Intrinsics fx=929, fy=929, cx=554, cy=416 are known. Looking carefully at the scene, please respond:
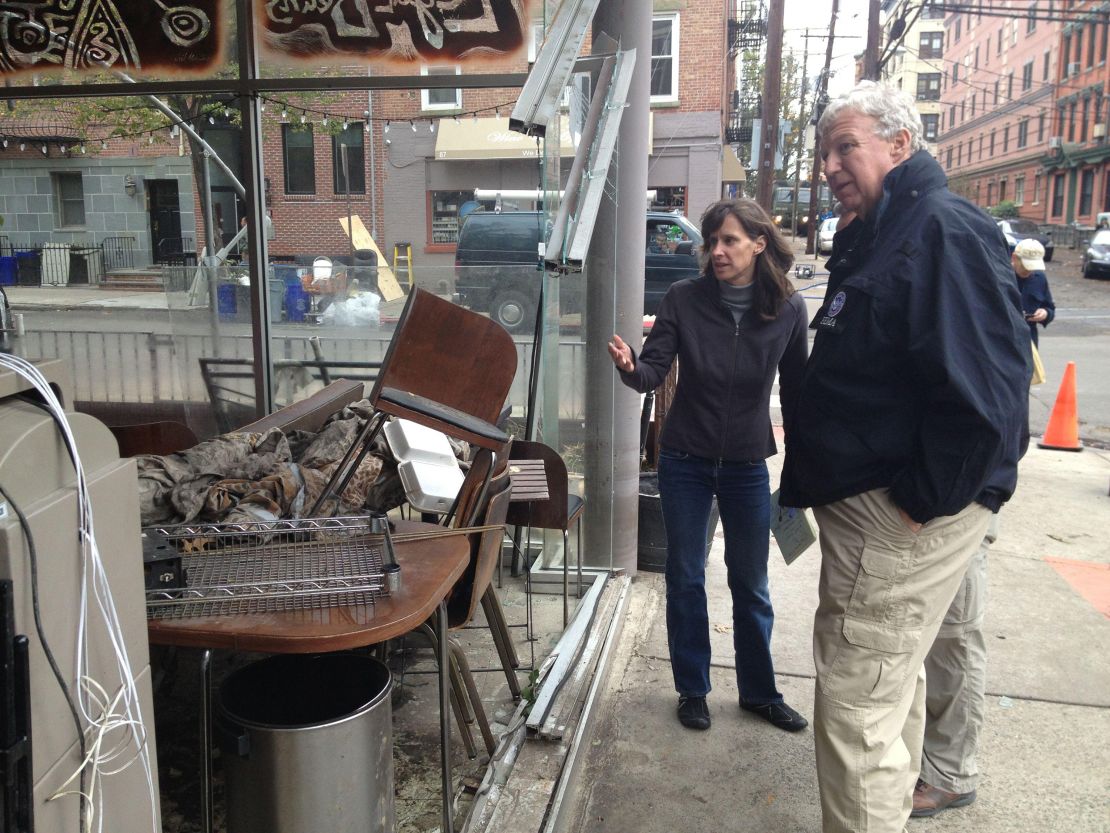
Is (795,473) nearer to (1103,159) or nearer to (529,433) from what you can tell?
(529,433)

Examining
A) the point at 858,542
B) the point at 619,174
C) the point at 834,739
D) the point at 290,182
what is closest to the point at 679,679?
the point at 834,739

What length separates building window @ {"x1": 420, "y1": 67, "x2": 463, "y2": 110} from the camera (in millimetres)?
4840

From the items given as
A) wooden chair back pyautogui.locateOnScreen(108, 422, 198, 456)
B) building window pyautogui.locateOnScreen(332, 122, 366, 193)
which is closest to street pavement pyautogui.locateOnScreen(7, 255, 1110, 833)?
wooden chair back pyautogui.locateOnScreen(108, 422, 198, 456)

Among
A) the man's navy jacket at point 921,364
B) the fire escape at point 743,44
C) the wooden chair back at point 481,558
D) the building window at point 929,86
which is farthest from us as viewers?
the building window at point 929,86

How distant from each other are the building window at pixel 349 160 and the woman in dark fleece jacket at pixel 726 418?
304 centimetres

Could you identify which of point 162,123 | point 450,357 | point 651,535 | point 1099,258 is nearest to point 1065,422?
point 651,535

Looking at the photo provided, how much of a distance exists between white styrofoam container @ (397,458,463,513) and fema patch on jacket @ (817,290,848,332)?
1416 mm

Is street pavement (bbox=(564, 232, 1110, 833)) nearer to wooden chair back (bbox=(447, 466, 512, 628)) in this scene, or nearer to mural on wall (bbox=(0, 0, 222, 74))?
wooden chair back (bbox=(447, 466, 512, 628))

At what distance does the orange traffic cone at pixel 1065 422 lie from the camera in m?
8.48

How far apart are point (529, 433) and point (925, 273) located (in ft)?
7.87

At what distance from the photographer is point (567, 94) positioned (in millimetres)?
4082

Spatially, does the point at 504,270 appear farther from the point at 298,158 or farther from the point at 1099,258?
the point at 1099,258

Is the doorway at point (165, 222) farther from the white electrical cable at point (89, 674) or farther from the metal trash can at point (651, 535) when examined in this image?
the white electrical cable at point (89, 674)

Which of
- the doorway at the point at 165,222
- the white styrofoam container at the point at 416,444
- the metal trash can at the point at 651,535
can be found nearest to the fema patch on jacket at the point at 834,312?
the white styrofoam container at the point at 416,444
